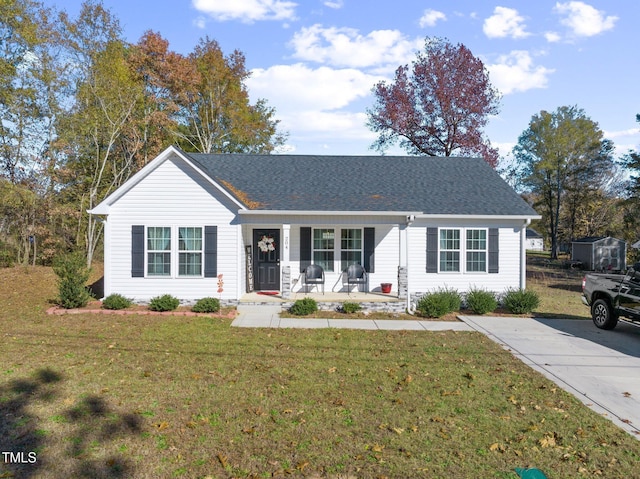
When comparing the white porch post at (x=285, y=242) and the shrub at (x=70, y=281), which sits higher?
the white porch post at (x=285, y=242)

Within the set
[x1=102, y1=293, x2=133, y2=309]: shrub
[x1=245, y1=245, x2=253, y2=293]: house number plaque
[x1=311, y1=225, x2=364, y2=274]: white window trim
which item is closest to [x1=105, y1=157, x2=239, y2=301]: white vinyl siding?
[x1=102, y1=293, x2=133, y2=309]: shrub

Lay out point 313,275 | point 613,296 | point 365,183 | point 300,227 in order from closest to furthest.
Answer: point 613,296 < point 313,275 < point 300,227 < point 365,183

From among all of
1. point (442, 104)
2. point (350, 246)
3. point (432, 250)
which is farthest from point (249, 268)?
point (442, 104)

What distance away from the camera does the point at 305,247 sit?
14414 millimetres

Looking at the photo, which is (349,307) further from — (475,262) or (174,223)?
(174,223)

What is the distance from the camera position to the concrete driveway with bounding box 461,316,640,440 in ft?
20.1

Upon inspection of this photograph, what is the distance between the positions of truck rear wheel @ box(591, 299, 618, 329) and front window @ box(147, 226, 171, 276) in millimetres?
11799

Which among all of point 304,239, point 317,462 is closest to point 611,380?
point 317,462

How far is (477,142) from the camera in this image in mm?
29219

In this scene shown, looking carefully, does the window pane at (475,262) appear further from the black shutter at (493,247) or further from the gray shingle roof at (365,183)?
the gray shingle roof at (365,183)

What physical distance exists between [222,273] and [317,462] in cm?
934

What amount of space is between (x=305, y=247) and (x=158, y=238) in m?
4.58

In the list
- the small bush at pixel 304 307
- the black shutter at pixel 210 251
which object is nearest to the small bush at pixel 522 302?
the small bush at pixel 304 307

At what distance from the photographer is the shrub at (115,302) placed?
12.1 m
